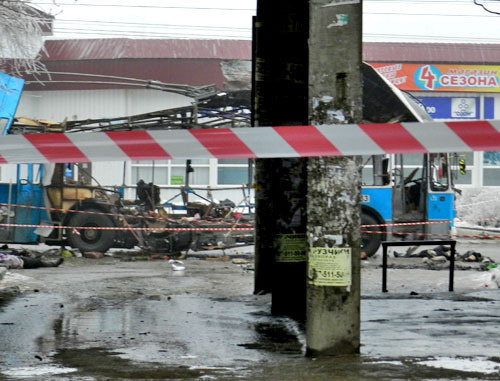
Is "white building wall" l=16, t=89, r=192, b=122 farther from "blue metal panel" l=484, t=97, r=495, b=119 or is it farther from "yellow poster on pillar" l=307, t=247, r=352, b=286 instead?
"yellow poster on pillar" l=307, t=247, r=352, b=286

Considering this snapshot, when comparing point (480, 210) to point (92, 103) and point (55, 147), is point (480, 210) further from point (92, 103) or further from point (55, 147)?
point (55, 147)

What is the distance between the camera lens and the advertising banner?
41312mm

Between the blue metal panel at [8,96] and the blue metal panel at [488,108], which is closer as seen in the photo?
the blue metal panel at [8,96]

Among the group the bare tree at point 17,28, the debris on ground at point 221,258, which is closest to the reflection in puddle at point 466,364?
the debris on ground at point 221,258

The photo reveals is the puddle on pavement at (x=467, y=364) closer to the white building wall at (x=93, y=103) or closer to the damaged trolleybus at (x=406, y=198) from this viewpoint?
the damaged trolleybus at (x=406, y=198)

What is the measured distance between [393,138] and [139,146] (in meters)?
1.92

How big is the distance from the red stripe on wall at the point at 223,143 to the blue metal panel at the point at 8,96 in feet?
43.1

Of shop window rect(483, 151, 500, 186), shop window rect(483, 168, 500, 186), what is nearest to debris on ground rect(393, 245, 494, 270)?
shop window rect(483, 151, 500, 186)

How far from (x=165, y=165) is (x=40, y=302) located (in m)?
23.4

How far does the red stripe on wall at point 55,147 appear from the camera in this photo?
23.6 ft

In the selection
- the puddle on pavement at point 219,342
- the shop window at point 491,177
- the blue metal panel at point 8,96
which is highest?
the blue metal panel at point 8,96

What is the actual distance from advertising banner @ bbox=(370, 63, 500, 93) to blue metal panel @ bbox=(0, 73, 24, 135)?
2377 cm

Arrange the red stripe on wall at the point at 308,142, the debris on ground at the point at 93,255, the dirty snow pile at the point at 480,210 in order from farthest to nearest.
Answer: the dirty snow pile at the point at 480,210 → the debris on ground at the point at 93,255 → the red stripe on wall at the point at 308,142

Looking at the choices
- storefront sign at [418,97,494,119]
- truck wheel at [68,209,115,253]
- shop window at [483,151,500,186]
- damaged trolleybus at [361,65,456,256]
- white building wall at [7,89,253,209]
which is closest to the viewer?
truck wheel at [68,209,115,253]
